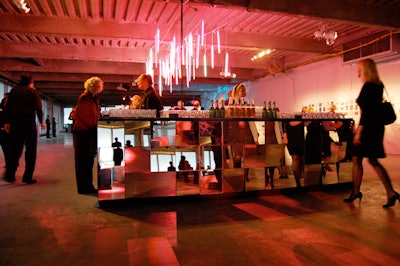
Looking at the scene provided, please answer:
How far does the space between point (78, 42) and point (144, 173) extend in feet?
24.4

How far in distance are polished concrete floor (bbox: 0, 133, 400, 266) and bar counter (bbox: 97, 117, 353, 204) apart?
0.57ft

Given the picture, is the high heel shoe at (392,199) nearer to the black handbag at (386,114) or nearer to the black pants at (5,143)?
the black handbag at (386,114)

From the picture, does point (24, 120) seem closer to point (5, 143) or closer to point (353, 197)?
point (5, 143)

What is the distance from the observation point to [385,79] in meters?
8.49

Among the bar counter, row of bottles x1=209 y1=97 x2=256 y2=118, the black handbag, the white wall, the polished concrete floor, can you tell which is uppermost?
the white wall

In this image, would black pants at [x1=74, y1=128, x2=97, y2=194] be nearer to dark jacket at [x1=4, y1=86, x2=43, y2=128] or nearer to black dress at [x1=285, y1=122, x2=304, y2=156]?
dark jacket at [x1=4, y1=86, x2=43, y2=128]

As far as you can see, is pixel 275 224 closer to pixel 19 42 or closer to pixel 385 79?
pixel 385 79

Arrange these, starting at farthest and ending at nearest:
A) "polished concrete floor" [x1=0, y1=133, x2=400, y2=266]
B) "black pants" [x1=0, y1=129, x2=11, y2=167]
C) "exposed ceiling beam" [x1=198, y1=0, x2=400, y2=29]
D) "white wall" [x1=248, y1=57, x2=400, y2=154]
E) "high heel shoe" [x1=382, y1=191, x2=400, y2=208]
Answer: "white wall" [x1=248, y1=57, x2=400, y2=154] < "exposed ceiling beam" [x1=198, y1=0, x2=400, y2=29] < "black pants" [x1=0, y1=129, x2=11, y2=167] < "high heel shoe" [x1=382, y1=191, x2=400, y2=208] < "polished concrete floor" [x1=0, y1=133, x2=400, y2=266]

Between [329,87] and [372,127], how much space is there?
761 centimetres

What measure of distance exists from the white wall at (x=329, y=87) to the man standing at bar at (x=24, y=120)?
8110mm

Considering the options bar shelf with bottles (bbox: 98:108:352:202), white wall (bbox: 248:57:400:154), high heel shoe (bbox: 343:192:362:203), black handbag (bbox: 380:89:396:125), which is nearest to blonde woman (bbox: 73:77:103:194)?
bar shelf with bottles (bbox: 98:108:352:202)

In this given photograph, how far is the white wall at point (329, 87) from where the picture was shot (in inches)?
330

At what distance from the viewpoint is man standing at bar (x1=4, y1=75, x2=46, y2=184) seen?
14.9ft

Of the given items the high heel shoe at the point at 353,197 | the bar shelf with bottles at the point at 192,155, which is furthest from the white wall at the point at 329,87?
the high heel shoe at the point at 353,197
